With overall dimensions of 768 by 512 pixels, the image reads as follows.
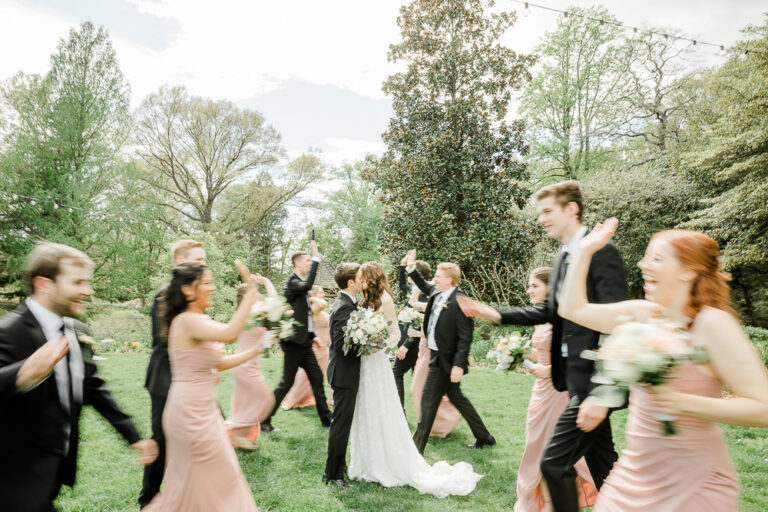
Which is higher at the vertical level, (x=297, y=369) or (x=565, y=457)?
(x=565, y=457)

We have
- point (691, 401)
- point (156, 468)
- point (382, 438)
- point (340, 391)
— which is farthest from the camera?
point (382, 438)

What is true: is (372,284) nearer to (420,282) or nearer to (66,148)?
(420,282)

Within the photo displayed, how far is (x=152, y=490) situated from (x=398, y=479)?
8.11 ft

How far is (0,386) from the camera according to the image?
210cm

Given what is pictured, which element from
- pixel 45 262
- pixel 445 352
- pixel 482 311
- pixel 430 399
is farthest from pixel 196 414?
pixel 445 352

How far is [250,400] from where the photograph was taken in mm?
6453

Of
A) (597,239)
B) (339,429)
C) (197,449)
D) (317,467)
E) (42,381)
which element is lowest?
(317,467)

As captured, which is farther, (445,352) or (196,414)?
(445,352)

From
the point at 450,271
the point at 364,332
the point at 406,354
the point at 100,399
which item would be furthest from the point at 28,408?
the point at 406,354

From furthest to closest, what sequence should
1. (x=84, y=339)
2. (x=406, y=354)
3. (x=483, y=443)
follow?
(x=406, y=354)
(x=483, y=443)
(x=84, y=339)

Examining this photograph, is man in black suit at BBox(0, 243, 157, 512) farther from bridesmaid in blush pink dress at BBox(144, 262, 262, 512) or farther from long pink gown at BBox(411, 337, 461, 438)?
long pink gown at BBox(411, 337, 461, 438)

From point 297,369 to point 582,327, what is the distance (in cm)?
477

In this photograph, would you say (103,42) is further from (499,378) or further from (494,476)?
(494,476)

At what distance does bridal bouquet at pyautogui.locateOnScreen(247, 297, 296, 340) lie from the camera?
4.18m
